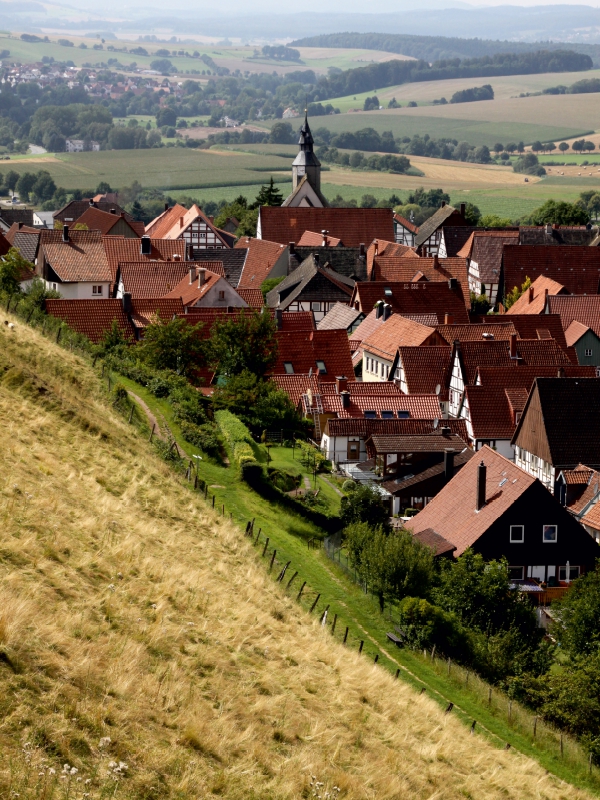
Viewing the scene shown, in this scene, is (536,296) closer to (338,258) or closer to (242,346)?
(338,258)

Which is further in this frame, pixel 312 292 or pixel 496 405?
pixel 312 292

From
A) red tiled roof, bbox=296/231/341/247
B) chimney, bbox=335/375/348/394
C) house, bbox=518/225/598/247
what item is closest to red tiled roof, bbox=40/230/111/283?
chimney, bbox=335/375/348/394

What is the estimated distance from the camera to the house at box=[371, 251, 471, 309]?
76.2 metres

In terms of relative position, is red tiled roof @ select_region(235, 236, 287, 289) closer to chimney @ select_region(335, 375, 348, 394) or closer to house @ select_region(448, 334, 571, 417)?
house @ select_region(448, 334, 571, 417)

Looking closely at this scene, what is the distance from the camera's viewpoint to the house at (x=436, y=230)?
9588 cm

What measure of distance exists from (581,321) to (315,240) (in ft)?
97.3

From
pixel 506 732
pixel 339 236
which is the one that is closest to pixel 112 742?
pixel 506 732

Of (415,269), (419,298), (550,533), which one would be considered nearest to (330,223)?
(415,269)

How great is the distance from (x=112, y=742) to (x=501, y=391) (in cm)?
3637

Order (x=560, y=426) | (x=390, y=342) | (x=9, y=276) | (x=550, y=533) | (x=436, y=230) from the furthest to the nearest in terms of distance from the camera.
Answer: (x=436, y=230), (x=390, y=342), (x=9, y=276), (x=560, y=426), (x=550, y=533)

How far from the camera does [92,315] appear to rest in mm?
53438

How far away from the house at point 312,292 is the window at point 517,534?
3595 centimetres

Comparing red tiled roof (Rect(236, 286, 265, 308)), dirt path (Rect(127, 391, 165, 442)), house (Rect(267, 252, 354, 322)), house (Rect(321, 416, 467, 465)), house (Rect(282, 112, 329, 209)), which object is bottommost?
house (Rect(321, 416, 467, 465))

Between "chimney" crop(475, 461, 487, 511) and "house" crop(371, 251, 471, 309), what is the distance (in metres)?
39.4
